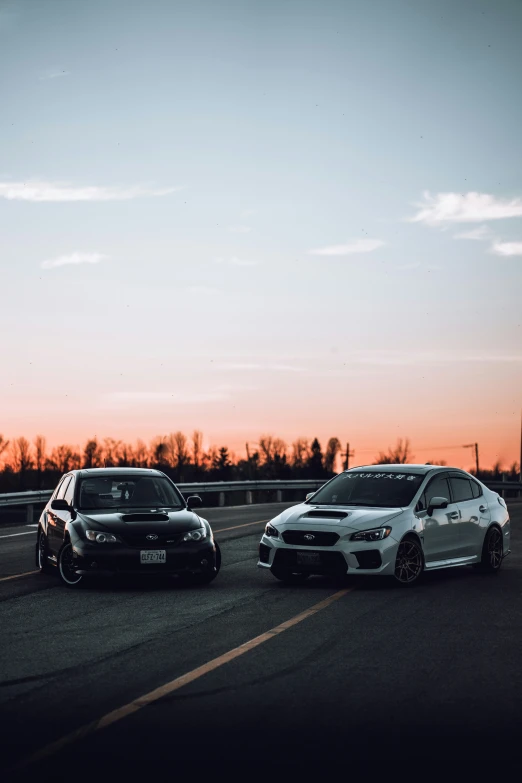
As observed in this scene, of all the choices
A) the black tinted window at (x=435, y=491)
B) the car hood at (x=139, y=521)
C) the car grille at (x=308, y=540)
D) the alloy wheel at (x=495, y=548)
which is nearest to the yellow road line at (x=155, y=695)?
the car grille at (x=308, y=540)

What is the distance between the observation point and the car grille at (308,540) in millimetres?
12682

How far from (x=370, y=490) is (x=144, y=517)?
3.10 meters

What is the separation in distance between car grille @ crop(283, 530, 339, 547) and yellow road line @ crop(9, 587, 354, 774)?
211 centimetres

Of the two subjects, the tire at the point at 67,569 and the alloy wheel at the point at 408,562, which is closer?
the alloy wheel at the point at 408,562

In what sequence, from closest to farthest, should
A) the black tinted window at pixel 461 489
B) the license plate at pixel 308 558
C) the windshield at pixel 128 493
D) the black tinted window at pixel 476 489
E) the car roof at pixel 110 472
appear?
1. the license plate at pixel 308 558
2. the windshield at pixel 128 493
3. the car roof at pixel 110 472
4. the black tinted window at pixel 461 489
5. the black tinted window at pixel 476 489

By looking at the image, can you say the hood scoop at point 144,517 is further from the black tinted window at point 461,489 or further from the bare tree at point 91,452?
the bare tree at point 91,452

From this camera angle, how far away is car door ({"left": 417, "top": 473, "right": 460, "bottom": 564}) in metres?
13.4

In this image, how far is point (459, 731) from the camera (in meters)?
6.05

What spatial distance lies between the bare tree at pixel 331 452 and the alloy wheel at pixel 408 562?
177 metres

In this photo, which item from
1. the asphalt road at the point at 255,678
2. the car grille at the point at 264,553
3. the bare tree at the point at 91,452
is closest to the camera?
the asphalt road at the point at 255,678

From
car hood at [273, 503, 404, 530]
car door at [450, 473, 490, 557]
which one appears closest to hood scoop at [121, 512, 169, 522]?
car hood at [273, 503, 404, 530]

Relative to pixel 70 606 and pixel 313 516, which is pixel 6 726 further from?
pixel 313 516

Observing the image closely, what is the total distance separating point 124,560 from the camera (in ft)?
41.1

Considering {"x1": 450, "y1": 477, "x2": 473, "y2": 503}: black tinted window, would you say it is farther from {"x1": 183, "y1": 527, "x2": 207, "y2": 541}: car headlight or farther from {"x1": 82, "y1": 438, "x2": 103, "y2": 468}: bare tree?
{"x1": 82, "y1": 438, "x2": 103, "y2": 468}: bare tree
